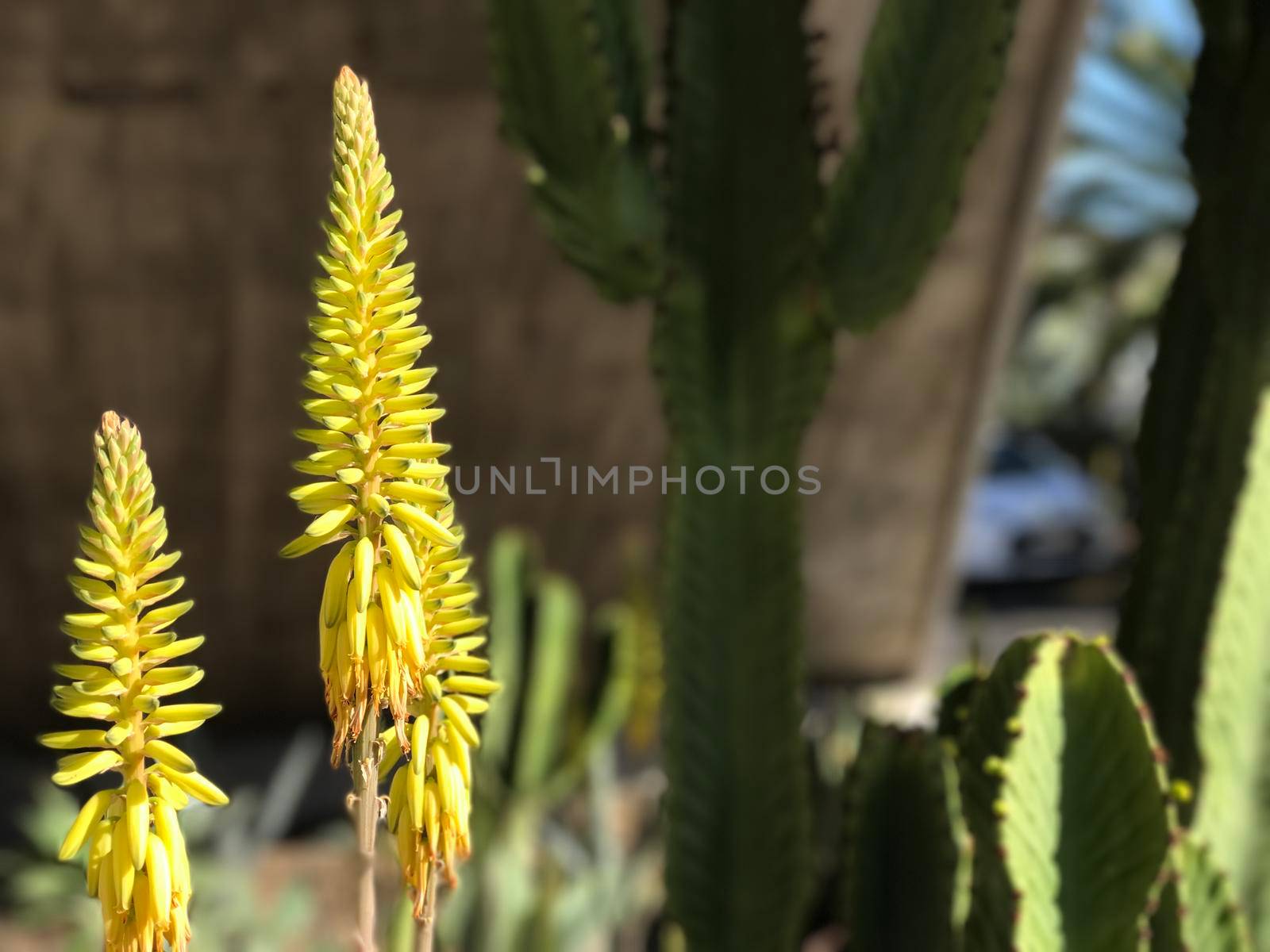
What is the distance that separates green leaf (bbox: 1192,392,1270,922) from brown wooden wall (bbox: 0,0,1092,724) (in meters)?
2.28

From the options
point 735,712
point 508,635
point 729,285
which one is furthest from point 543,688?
point 729,285

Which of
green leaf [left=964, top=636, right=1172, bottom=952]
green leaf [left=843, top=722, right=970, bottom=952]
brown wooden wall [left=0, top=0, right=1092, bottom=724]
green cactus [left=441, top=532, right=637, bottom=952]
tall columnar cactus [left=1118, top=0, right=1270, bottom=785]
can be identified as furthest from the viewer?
brown wooden wall [left=0, top=0, right=1092, bottom=724]

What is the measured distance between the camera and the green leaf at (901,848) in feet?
4.61

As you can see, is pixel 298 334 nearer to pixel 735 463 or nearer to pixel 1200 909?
pixel 735 463

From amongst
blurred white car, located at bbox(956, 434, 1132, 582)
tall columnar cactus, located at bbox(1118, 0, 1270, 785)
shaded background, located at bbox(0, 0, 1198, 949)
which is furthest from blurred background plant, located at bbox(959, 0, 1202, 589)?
tall columnar cactus, located at bbox(1118, 0, 1270, 785)

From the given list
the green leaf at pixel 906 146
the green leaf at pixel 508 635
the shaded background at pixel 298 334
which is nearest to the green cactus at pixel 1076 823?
the green leaf at pixel 906 146

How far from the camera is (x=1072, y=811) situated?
1.19 metres

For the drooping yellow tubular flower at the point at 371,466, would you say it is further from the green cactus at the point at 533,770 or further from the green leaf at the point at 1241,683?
the green cactus at the point at 533,770

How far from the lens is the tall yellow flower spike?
Answer: 0.54 m

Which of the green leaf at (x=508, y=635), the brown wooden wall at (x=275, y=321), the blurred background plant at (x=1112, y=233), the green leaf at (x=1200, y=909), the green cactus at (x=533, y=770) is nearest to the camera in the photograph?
the green leaf at (x=1200, y=909)

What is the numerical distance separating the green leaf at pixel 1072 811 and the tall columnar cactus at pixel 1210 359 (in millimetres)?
419

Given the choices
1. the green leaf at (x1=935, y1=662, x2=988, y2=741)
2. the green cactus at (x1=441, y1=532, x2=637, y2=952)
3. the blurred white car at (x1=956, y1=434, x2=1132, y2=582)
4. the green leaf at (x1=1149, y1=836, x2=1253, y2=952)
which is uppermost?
the green leaf at (x1=935, y1=662, x2=988, y2=741)

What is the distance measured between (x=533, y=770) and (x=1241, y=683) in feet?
5.89

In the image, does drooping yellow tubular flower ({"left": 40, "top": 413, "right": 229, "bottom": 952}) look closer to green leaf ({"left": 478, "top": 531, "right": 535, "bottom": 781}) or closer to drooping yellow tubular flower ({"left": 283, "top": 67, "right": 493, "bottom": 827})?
drooping yellow tubular flower ({"left": 283, "top": 67, "right": 493, "bottom": 827})
